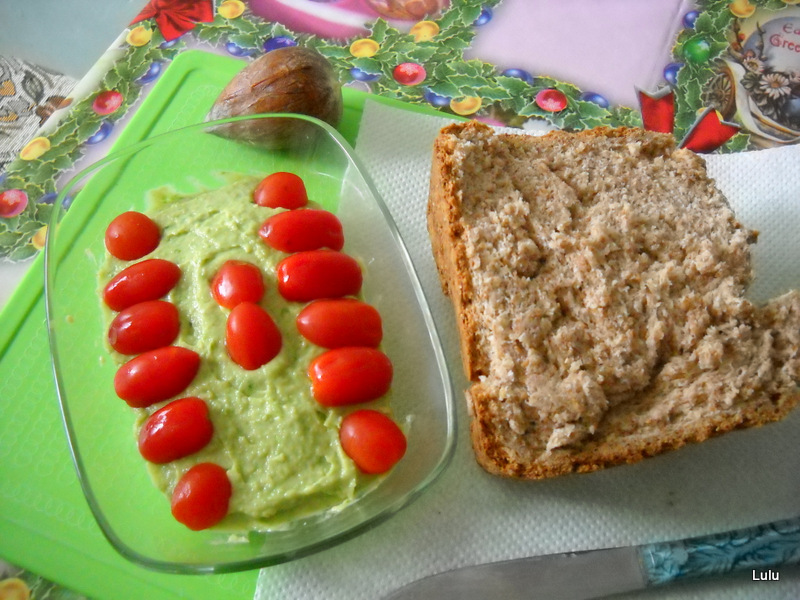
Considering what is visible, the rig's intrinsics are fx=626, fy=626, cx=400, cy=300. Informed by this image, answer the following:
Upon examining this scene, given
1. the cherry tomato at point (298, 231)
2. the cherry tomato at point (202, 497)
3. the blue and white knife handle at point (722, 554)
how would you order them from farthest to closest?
the cherry tomato at point (298, 231), the blue and white knife handle at point (722, 554), the cherry tomato at point (202, 497)

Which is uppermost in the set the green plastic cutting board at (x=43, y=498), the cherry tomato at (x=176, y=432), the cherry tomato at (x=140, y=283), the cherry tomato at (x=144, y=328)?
the cherry tomato at (x=140, y=283)

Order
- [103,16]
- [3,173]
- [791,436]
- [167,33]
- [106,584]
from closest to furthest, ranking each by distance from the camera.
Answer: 1. [106,584]
2. [791,436]
3. [3,173]
4. [167,33]
5. [103,16]

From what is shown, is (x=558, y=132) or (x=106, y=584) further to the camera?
(x=558, y=132)

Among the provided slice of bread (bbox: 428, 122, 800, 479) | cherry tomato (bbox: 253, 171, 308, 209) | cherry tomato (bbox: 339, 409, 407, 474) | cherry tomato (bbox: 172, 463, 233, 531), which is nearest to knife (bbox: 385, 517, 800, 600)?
slice of bread (bbox: 428, 122, 800, 479)

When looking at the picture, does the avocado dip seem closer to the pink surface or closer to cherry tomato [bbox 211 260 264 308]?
cherry tomato [bbox 211 260 264 308]

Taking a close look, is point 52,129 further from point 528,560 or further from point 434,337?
point 528,560

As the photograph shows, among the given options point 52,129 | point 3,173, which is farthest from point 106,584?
point 52,129

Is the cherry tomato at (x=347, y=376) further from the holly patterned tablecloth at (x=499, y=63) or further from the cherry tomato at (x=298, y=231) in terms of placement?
the holly patterned tablecloth at (x=499, y=63)

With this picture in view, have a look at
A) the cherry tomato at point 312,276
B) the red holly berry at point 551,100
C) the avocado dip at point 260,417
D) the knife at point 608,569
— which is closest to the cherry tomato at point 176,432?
the avocado dip at point 260,417
